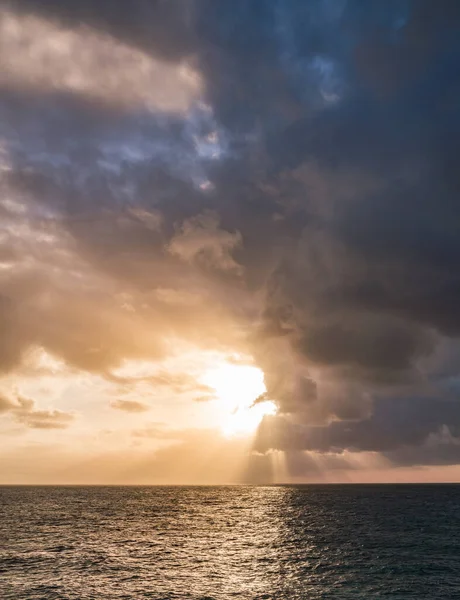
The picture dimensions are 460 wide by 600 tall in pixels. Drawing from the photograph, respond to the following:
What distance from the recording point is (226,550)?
79.6 meters

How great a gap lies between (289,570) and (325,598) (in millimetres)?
14799

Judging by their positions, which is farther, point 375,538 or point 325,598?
point 375,538

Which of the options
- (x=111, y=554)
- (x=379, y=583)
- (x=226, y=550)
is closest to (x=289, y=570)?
(x=379, y=583)

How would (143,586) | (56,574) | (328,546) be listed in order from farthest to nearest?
(328,546) → (56,574) → (143,586)

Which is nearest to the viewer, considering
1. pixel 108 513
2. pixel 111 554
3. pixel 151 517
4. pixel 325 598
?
pixel 325 598

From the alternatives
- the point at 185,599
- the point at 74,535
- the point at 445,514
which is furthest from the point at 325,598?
the point at 445,514

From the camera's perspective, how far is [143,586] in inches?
2213

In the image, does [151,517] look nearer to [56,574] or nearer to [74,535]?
[74,535]

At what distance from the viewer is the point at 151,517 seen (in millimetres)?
133625

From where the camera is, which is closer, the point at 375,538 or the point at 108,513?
the point at 375,538

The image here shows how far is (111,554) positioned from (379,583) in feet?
125

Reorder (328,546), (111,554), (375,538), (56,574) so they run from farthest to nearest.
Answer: (375,538) → (328,546) → (111,554) → (56,574)

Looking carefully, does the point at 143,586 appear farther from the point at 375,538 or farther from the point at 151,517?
the point at 151,517

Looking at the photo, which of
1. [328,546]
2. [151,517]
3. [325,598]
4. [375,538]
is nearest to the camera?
[325,598]
